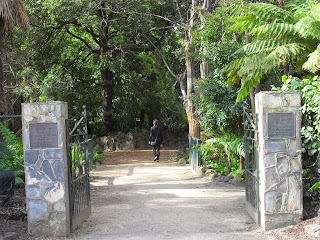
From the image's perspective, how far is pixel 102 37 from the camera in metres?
17.7

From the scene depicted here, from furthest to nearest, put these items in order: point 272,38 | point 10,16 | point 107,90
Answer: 1. point 107,90
2. point 10,16
3. point 272,38

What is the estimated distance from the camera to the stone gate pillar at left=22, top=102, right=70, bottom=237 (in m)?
5.89

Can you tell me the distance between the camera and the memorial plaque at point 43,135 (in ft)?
19.3

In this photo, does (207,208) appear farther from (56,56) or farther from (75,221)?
(56,56)

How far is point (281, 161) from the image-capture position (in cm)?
597

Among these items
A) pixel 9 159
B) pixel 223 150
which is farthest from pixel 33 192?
pixel 223 150

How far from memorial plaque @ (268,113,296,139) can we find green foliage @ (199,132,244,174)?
3.80 m

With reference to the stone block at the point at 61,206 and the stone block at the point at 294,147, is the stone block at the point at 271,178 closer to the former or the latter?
the stone block at the point at 294,147

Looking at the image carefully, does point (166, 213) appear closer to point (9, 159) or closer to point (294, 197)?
point (294, 197)

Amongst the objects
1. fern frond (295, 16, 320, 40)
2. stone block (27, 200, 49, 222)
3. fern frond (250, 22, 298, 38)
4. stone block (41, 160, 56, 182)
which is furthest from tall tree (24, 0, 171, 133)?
stone block (27, 200, 49, 222)

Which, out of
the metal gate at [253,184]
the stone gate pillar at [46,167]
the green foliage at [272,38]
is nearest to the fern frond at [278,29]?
the green foliage at [272,38]

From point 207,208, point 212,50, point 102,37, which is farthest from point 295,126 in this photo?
point 102,37

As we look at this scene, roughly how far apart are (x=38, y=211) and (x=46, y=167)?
68 cm

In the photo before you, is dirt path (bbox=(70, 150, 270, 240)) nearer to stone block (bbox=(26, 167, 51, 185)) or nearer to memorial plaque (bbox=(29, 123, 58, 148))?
stone block (bbox=(26, 167, 51, 185))
